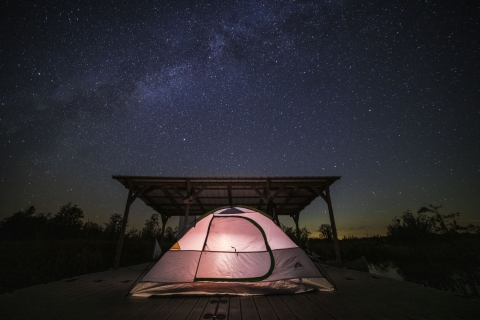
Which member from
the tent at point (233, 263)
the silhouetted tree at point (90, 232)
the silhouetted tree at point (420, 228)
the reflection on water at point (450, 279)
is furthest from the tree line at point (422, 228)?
the silhouetted tree at point (90, 232)

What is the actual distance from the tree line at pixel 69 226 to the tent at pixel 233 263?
2724cm

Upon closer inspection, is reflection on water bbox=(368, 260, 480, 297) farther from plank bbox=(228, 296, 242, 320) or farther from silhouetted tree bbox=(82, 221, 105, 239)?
silhouetted tree bbox=(82, 221, 105, 239)

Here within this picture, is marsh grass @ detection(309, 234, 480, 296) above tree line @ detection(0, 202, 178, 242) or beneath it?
beneath

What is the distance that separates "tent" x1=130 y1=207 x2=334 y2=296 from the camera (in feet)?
10.6

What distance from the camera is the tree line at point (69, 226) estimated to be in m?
32.8

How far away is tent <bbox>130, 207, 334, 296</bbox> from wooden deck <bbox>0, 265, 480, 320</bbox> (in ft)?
0.51

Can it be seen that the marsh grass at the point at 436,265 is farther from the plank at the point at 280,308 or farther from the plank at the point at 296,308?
the plank at the point at 280,308

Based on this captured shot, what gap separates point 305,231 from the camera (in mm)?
31516

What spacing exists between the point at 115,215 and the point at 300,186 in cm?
5838

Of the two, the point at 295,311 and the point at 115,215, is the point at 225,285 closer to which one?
the point at 295,311

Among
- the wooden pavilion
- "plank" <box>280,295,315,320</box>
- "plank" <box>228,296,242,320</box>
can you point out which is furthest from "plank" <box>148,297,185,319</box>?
the wooden pavilion

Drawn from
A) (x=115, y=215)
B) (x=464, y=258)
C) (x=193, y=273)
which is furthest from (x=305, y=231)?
(x=115, y=215)

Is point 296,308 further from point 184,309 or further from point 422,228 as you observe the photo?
point 422,228

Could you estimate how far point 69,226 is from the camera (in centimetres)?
4678
